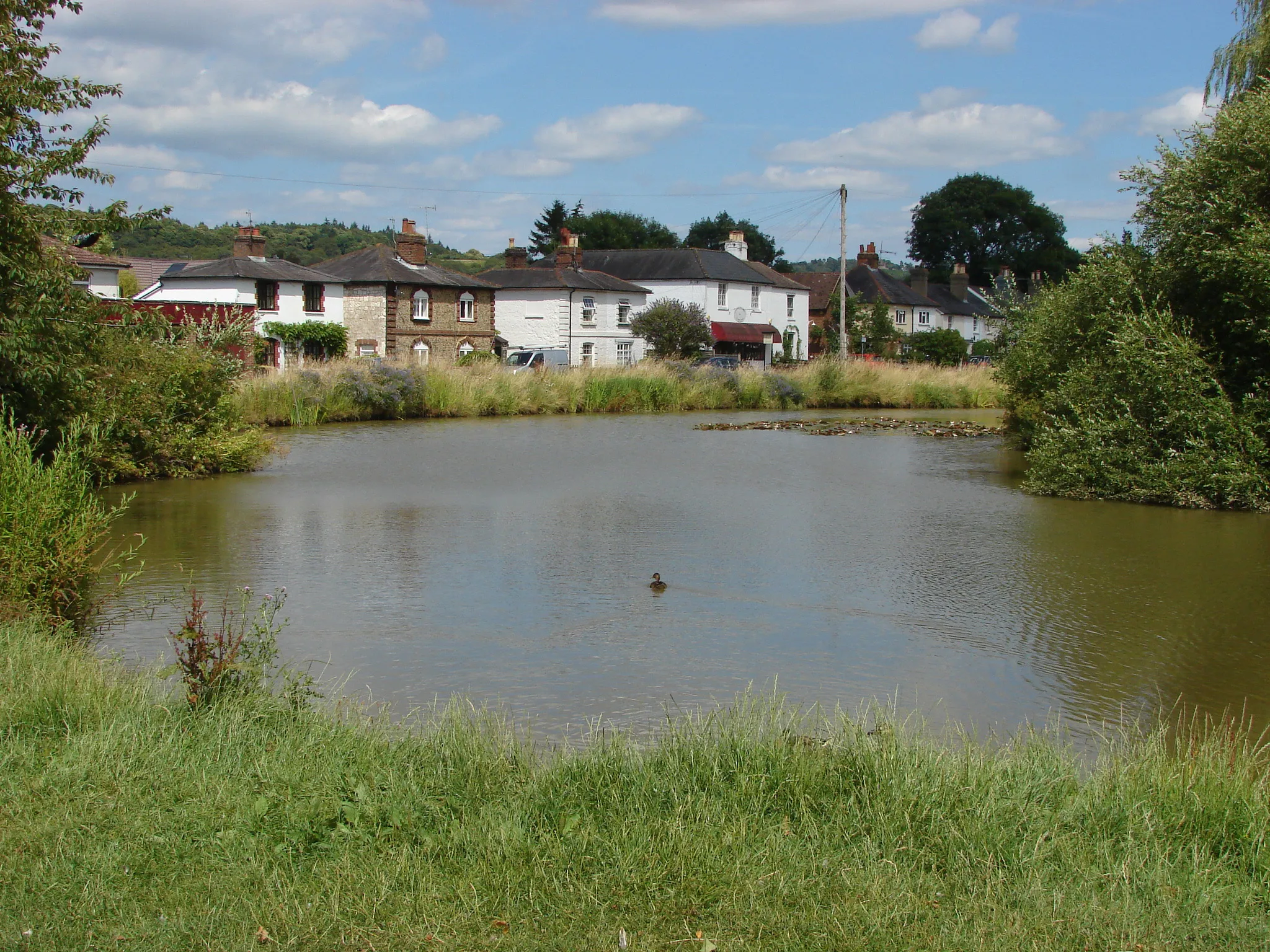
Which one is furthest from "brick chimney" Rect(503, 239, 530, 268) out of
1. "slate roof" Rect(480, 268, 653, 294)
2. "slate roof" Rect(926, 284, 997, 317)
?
"slate roof" Rect(926, 284, 997, 317)

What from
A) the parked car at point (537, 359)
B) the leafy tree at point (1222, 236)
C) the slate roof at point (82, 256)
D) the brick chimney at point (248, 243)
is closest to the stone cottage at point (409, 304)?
the parked car at point (537, 359)

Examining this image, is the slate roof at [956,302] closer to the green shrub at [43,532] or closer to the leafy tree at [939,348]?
the leafy tree at [939,348]

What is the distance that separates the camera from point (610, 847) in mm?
4586

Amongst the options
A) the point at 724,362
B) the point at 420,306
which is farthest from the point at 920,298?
the point at 420,306

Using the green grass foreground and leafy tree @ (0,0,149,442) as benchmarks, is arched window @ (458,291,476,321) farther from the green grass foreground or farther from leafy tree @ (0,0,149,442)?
the green grass foreground

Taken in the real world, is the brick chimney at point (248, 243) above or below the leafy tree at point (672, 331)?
above

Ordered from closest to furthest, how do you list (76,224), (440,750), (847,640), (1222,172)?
(440,750) < (847,640) < (76,224) < (1222,172)

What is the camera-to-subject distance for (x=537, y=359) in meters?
48.5

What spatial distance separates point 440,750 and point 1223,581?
953 cm

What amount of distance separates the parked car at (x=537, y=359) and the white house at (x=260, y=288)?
9.38m

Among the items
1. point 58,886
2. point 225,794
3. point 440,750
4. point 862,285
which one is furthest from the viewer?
point 862,285

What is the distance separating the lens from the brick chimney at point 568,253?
215 ft

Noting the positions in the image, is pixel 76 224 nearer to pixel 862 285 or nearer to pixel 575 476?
pixel 575 476

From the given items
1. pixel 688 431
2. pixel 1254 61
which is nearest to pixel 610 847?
pixel 1254 61
